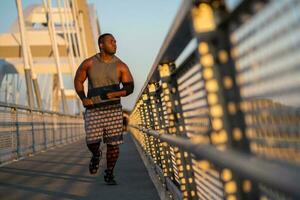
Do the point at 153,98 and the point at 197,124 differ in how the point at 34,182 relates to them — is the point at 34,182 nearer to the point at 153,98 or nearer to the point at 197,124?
the point at 153,98

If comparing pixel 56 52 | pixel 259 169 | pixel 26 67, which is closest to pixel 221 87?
pixel 259 169

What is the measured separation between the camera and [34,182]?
6918mm

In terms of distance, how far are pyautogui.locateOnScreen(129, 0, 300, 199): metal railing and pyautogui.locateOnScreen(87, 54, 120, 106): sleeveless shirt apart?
333 centimetres

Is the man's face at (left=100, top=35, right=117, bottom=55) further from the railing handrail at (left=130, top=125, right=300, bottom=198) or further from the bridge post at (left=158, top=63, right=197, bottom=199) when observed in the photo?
the railing handrail at (left=130, top=125, right=300, bottom=198)

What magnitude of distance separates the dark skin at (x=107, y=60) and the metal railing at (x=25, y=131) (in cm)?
433

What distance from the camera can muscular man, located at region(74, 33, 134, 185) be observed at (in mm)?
5859

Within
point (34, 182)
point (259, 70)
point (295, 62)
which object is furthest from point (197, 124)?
point (34, 182)

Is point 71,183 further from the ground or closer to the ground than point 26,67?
closer to the ground

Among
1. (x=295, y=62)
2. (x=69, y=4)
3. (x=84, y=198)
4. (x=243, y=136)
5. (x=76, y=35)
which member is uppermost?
(x=69, y=4)

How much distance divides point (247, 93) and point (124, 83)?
449 cm

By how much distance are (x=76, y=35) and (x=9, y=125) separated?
33692mm

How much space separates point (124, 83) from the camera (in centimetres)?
597

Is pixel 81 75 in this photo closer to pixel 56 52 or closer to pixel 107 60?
pixel 107 60

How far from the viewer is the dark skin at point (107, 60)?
5809 mm
